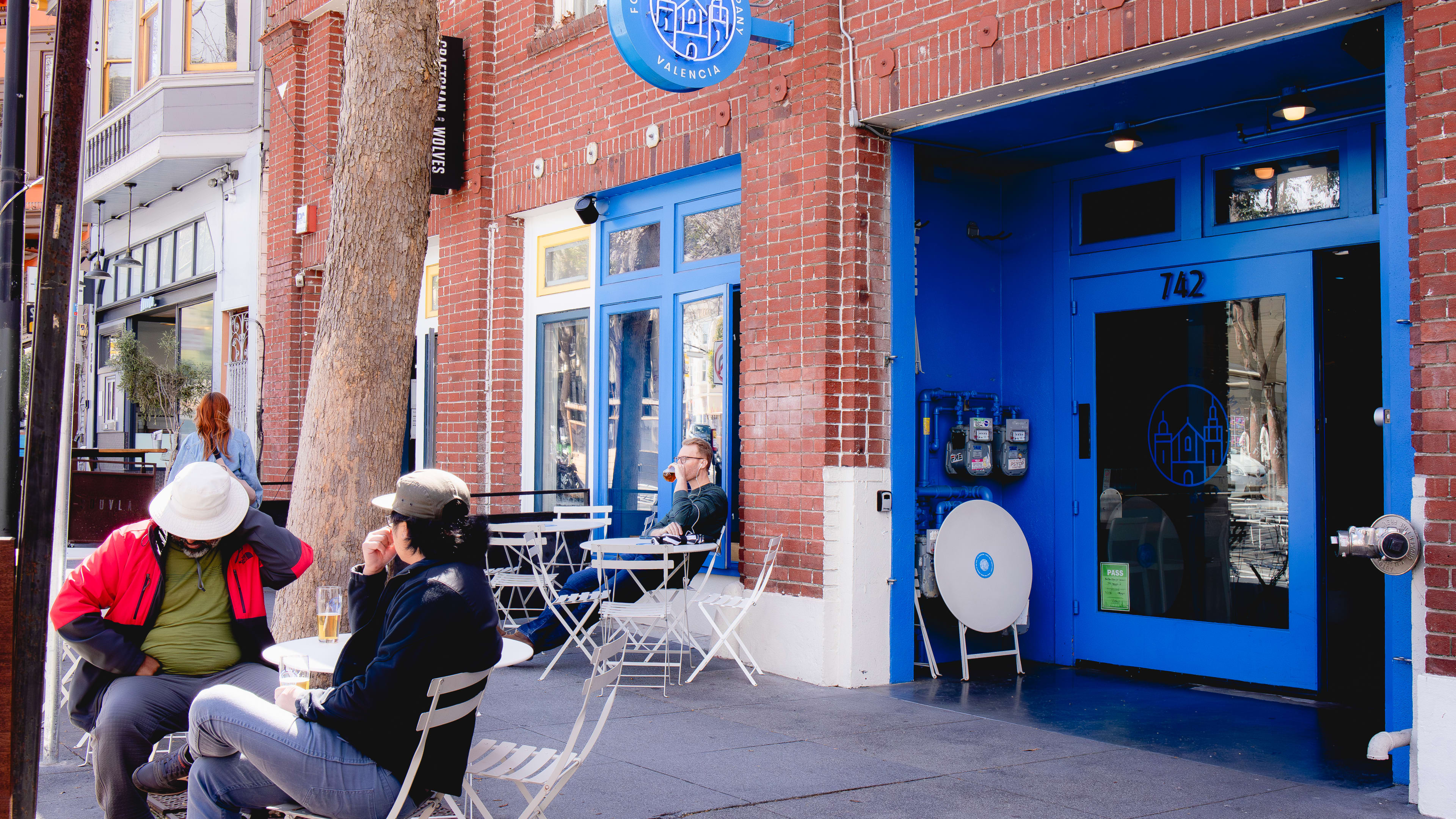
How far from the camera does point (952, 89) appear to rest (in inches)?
259

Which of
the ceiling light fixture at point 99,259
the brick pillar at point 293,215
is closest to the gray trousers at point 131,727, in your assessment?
the brick pillar at point 293,215

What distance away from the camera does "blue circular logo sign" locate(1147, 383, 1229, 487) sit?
7.12 metres

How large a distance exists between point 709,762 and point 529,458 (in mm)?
5354

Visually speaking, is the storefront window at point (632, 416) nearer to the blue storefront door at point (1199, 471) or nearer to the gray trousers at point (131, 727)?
the blue storefront door at point (1199, 471)

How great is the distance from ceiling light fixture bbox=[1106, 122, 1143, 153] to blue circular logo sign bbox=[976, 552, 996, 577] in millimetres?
2611

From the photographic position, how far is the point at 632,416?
9266 millimetres

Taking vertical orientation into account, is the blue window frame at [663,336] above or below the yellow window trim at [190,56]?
below

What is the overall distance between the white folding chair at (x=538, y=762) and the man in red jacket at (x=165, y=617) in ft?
3.01

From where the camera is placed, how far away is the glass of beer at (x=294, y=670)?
3.63 m

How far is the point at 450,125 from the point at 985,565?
6.14 meters

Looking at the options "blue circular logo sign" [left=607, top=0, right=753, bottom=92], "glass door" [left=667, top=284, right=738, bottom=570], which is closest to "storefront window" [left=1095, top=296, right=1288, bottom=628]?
"glass door" [left=667, top=284, right=738, bottom=570]

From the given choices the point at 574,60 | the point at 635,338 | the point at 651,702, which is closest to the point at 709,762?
the point at 651,702

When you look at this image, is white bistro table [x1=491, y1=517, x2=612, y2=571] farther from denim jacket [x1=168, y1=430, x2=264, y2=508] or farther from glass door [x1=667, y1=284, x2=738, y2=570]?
denim jacket [x1=168, y1=430, x2=264, y2=508]

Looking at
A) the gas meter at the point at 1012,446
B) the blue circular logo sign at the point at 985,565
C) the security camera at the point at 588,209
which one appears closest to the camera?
the blue circular logo sign at the point at 985,565
